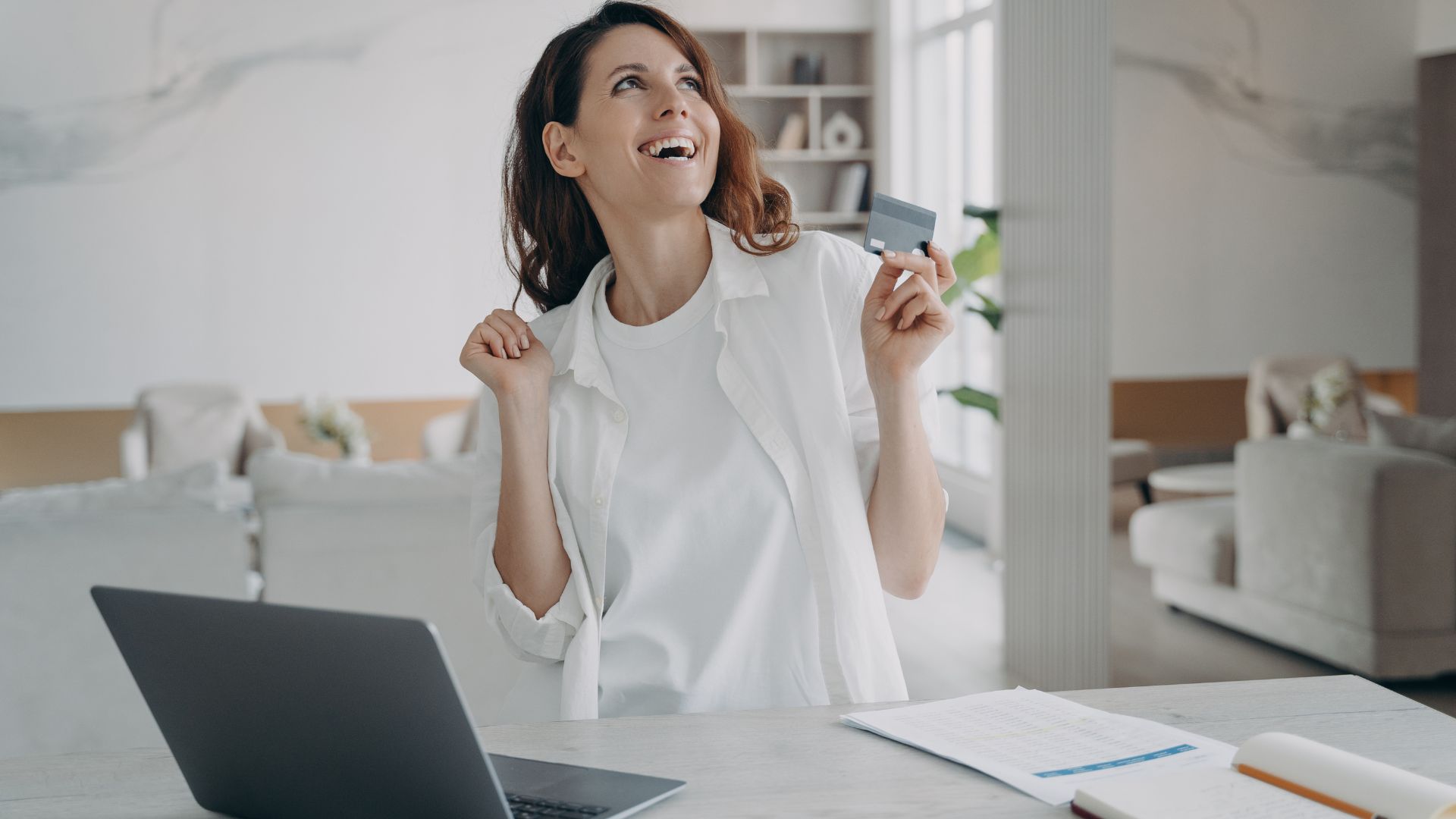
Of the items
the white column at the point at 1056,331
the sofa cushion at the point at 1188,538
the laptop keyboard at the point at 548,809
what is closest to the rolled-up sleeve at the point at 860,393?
the laptop keyboard at the point at 548,809

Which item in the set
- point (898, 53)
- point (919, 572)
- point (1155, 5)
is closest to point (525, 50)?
point (898, 53)

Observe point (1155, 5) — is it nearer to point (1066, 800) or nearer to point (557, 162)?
point (557, 162)

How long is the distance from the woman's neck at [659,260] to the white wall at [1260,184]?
2303 mm

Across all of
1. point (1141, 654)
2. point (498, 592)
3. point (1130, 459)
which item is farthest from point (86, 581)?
point (1141, 654)

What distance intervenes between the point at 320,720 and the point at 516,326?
0.71 metres

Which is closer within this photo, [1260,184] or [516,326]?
[516,326]

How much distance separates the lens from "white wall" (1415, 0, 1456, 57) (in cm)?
312

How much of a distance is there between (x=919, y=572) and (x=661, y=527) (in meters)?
0.30

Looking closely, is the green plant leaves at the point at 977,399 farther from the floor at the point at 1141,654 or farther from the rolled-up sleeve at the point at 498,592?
the rolled-up sleeve at the point at 498,592

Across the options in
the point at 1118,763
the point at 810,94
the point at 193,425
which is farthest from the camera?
the point at 810,94

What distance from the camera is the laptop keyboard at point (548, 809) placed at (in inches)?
35.8

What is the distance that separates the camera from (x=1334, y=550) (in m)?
3.40

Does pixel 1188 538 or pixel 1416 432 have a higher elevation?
pixel 1416 432

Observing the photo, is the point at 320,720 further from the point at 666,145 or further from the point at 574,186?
the point at 574,186
